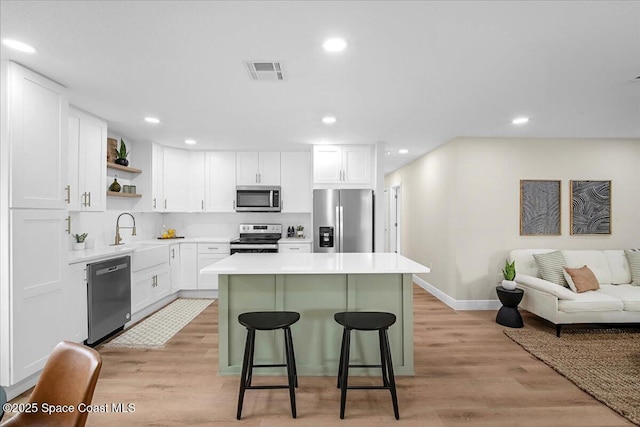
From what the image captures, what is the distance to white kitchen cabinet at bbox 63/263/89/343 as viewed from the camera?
2.86m

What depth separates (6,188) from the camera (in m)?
2.30

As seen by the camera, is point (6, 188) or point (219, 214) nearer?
point (6, 188)

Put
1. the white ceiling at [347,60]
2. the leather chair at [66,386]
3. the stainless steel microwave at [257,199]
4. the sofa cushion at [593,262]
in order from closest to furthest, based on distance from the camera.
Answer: the leather chair at [66,386] < the white ceiling at [347,60] < the sofa cushion at [593,262] < the stainless steel microwave at [257,199]

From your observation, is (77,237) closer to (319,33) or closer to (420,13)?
(319,33)

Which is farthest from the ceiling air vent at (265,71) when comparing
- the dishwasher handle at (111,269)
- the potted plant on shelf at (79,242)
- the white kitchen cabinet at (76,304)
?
the potted plant on shelf at (79,242)

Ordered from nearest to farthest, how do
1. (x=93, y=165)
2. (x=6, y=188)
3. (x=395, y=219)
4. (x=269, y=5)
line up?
(x=269, y=5) → (x=6, y=188) → (x=93, y=165) → (x=395, y=219)

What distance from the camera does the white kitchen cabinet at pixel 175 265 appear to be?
489cm

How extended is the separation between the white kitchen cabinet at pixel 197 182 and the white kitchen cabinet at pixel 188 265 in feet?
2.34

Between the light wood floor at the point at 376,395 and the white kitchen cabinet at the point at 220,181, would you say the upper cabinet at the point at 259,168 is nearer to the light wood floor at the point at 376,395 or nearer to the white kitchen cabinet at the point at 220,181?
the white kitchen cabinet at the point at 220,181

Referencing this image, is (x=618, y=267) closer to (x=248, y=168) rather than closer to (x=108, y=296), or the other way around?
(x=248, y=168)

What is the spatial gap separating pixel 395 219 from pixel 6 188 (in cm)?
721

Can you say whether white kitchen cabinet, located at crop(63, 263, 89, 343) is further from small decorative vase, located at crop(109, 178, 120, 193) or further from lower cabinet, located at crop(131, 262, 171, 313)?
small decorative vase, located at crop(109, 178, 120, 193)

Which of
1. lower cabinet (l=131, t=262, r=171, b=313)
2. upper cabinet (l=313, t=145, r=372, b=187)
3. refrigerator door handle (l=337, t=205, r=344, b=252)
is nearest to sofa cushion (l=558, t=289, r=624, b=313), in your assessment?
refrigerator door handle (l=337, t=205, r=344, b=252)

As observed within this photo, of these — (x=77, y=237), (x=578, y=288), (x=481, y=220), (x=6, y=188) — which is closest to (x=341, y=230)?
(x=481, y=220)
